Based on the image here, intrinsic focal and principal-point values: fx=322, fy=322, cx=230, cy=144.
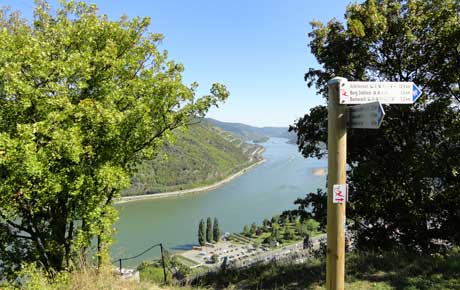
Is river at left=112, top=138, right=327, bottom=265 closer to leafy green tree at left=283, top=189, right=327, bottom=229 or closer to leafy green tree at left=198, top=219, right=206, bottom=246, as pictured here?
leafy green tree at left=198, top=219, right=206, bottom=246

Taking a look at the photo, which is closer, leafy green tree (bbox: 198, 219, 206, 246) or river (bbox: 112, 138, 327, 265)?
river (bbox: 112, 138, 327, 265)

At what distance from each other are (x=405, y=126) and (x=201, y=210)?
53110mm

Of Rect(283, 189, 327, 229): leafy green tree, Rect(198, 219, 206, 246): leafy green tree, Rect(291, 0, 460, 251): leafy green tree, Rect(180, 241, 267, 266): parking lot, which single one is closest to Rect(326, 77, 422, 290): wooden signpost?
Rect(291, 0, 460, 251): leafy green tree

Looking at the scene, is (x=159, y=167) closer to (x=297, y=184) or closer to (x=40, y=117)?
(x=297, y=184)

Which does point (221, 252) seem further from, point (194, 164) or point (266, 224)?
point (194, 164)

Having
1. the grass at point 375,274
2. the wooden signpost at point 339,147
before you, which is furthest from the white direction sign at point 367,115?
the grass at point 375,274

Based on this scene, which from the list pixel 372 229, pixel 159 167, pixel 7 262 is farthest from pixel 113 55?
pixel 159 167

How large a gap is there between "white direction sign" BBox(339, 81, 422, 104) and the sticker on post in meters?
0.49

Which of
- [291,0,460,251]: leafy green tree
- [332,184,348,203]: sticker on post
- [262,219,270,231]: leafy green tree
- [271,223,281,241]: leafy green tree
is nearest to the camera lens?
[332,184,348,203]: sticker on post

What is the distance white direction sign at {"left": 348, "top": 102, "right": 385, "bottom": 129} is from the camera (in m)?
1.70

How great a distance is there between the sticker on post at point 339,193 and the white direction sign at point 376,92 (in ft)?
1.61

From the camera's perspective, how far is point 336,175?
1854mm

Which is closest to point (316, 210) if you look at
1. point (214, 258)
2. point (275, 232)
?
point (214, 258)

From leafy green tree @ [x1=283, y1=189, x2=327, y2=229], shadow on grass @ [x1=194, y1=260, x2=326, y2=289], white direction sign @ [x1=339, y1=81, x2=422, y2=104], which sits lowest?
shadow on grass @ [x1=194, y1=260, x2=326, y2=289]
